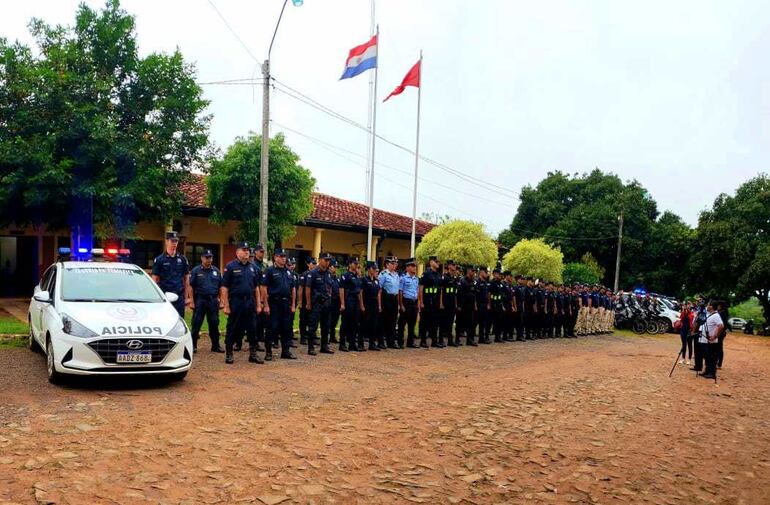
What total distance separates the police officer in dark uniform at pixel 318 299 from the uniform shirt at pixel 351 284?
0.73m

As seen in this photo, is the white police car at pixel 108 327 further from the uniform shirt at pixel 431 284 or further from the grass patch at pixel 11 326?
the uniform shirt at pixel 431 284

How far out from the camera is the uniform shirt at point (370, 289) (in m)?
13.2

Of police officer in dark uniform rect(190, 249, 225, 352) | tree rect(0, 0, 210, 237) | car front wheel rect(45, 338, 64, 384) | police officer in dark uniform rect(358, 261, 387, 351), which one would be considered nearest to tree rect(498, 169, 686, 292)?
tree rect(0, 0, 210, 237)

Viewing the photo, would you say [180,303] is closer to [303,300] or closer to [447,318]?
[303,300]

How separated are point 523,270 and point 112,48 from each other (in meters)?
20.9

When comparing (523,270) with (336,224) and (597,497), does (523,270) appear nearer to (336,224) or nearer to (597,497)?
(336,224)

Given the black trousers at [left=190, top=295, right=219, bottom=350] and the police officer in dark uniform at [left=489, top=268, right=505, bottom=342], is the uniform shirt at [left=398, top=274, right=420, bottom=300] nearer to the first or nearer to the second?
the police officer in dark uniform at [left=489, top=268, right=505, bottom=342]

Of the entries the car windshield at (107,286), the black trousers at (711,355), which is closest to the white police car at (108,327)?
the car windshield at (107,286)

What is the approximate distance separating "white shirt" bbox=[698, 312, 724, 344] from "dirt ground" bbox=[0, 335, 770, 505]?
194 centimetres

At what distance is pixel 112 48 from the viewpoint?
1688cm

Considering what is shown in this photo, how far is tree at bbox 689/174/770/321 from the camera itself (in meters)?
33.6

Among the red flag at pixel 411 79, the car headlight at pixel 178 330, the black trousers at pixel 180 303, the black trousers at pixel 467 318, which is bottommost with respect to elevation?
the black trousers at pixel 467 318

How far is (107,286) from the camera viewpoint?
29.1 feet

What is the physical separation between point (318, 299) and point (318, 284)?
27 cm
